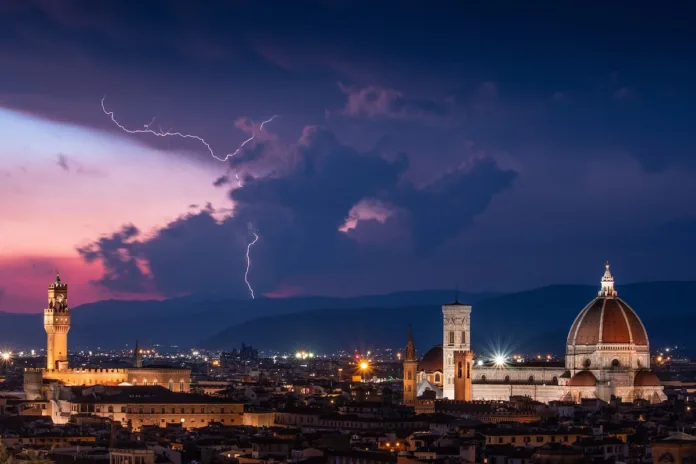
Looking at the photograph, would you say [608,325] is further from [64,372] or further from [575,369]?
[64,372]

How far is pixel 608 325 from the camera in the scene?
137 m

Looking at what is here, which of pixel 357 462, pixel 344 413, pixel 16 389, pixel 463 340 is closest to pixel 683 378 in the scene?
pixel 463 340

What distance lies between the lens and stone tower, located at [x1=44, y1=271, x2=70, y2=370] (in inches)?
4963

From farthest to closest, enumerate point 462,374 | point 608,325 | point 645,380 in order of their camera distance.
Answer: point 608,325
point 645,380
point 462,374

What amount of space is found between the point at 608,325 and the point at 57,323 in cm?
3810

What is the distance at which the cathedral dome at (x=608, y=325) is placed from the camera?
5404 inches

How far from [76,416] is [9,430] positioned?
12.6 meters

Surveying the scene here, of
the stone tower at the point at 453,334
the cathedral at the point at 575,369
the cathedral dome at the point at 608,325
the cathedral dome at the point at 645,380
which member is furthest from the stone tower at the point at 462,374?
the cathedral dome at the point at 645,380

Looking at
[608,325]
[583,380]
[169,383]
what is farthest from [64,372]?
[608,325]

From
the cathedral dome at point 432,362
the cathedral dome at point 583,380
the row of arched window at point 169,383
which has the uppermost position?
the cathedral dome at point 432,362

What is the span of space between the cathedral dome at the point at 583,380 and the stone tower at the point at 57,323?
34.5 m

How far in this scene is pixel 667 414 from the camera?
11325cm

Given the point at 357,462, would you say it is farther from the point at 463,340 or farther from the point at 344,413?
the point at 463,340

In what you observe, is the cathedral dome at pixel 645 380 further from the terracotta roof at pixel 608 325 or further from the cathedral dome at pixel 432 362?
the cathedral dome at pixel 432 362
